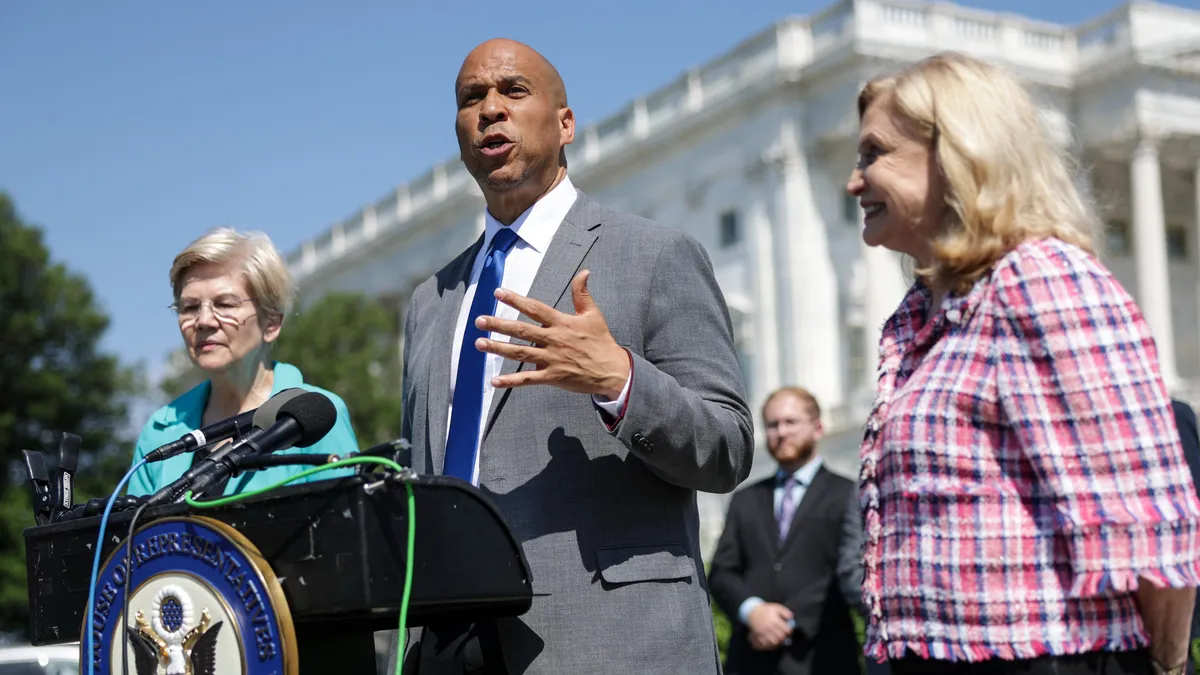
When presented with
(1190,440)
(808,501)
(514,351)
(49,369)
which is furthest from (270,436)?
(49,369)

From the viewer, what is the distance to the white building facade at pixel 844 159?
3306 centimetres

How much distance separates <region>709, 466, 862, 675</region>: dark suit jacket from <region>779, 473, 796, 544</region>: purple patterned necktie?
0.04 meters

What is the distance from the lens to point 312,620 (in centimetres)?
261

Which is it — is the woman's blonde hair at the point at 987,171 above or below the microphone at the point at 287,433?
above

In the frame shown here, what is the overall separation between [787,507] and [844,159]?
27.9 metres

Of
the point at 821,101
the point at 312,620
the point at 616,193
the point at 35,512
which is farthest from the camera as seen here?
the point at 616,193

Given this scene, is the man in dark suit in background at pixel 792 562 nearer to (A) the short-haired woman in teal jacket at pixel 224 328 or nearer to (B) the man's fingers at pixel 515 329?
(A) the short-haired woman in teal jacket at pixel 224 328

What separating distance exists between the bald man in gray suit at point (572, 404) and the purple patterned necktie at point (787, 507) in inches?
160

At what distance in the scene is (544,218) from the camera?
12.4 ft

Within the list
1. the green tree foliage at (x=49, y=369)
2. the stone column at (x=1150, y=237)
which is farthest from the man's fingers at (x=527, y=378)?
the stone column at (x=1150, y=237)

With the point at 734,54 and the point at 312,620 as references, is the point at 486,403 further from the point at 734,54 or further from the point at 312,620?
the point at 734,54

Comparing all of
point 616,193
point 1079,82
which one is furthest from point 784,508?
point 616,193

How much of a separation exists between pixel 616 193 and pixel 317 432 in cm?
3791

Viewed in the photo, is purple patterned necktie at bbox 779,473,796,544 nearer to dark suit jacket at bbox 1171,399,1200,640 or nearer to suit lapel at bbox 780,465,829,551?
suit lapel at bbox 780,465,829,551
